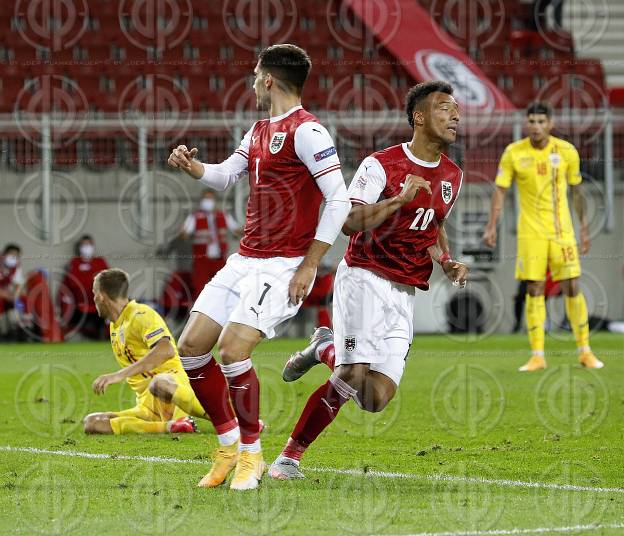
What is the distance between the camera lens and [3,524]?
438 centimetres

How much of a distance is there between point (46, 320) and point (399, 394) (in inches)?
266

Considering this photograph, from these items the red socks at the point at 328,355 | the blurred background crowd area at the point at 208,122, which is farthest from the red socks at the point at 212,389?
the blurred background crowd area at the point at 208,122

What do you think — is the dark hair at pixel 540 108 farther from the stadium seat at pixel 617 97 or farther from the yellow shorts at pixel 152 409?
the stadium seat at pixel 617 97

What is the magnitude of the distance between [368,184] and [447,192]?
0.43 metres

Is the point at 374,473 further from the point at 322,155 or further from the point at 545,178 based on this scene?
the point at 545,178

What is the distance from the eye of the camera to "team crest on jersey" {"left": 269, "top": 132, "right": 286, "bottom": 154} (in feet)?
17.7

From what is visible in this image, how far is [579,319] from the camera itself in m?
10.5

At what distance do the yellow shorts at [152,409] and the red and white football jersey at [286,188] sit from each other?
84.7 inches

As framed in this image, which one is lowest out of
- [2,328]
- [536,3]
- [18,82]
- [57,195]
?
[2,328]

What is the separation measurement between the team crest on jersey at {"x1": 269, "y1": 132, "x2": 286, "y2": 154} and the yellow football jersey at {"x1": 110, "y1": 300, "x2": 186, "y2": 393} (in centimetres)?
199

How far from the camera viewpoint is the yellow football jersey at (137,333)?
7121 millimetres

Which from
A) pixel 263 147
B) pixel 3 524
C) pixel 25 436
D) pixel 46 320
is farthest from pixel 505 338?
pixel 3 524

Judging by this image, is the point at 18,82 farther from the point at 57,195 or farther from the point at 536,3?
the point at 536,3

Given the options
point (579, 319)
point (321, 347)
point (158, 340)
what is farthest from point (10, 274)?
point (321, 347)
